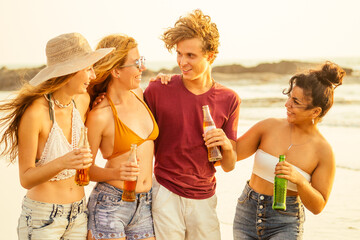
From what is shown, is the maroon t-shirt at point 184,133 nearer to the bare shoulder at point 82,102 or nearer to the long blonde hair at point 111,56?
the long blonde hair at point 111,56

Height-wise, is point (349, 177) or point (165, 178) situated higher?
point (165, 178)

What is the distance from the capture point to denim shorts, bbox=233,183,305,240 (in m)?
3.95

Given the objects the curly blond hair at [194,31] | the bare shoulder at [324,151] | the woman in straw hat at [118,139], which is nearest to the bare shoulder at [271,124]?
the bare shoulder at [324,151]

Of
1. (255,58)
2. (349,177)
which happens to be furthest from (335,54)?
(349,177)

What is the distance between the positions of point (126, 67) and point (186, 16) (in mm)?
730

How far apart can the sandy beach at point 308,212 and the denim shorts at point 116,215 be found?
261 cm

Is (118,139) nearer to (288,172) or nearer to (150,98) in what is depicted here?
(150,98)

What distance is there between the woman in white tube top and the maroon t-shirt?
293mm

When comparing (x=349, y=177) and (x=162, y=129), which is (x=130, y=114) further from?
Result: (x=349, y=177)

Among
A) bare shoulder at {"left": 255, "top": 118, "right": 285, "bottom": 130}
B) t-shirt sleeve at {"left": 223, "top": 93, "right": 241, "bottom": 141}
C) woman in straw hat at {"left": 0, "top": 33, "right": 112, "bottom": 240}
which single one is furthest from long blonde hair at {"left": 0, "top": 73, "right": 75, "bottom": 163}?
bare shoulder at {"left": 255, "top": 118, "right": 285, "bottom": 130}

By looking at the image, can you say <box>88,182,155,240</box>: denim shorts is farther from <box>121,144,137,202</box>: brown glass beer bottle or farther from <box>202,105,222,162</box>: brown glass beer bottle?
<box>202,105,222,162</box>: brown glass beer bottle

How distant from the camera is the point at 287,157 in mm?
4070

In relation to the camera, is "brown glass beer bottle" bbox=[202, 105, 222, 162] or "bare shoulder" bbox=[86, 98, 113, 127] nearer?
"bare shoulder" bbox=[86, 98, 113, 127]

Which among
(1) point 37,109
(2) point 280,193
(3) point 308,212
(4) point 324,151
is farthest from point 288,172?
(3) point 308,212
